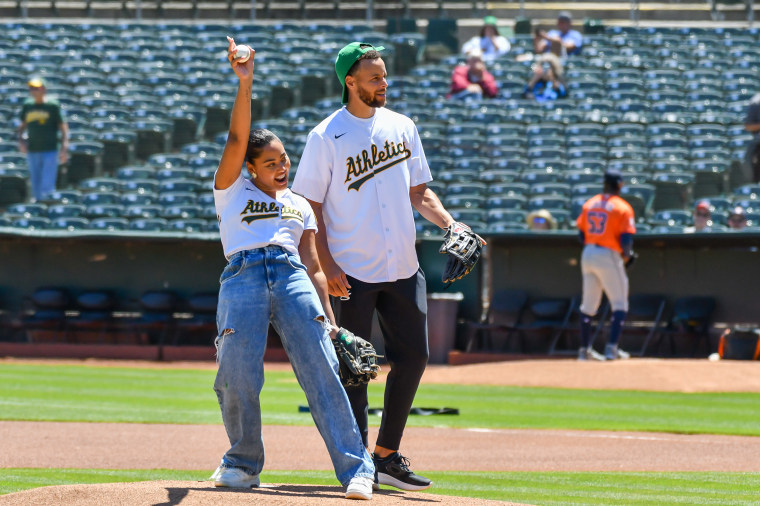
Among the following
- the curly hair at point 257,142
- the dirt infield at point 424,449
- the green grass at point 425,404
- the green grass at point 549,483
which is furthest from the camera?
the green grass at point 425,404

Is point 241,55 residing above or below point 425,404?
above

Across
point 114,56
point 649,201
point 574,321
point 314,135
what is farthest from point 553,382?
point 114,56

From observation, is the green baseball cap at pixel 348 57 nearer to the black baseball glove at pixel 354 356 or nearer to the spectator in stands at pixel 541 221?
the black baseball glove at pixel 354 356

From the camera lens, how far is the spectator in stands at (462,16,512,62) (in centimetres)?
2355

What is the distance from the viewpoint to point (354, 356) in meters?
5.37

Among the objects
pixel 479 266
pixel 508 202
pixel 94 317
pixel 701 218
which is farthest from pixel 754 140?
pixel 94 317

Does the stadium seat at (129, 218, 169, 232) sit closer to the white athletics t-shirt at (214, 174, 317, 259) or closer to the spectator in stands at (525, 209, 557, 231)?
the spectator in stands at (525, 209, 557, 231)

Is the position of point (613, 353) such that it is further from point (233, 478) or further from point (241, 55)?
point (241, 55)

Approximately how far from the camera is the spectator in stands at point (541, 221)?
16172 millimetres

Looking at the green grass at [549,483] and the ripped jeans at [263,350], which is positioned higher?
the ripped jeans at [263,350]

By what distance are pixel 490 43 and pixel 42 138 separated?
8.94 m

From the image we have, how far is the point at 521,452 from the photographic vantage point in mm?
8445

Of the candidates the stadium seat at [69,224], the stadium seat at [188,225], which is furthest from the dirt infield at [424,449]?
the stadium seat at [69,224]

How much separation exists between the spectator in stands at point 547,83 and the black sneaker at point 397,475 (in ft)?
52.6
